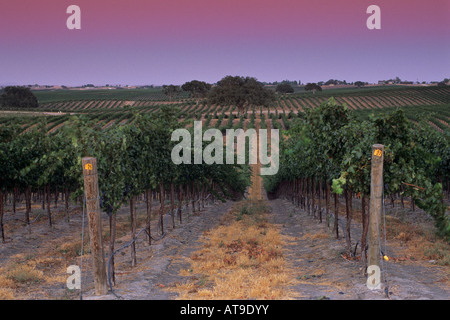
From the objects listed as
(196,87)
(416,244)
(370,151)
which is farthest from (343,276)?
(196,87)

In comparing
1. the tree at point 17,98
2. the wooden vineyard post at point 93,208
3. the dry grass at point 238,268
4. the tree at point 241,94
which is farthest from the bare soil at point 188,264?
the tree at point 17,98

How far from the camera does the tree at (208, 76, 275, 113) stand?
88625mm

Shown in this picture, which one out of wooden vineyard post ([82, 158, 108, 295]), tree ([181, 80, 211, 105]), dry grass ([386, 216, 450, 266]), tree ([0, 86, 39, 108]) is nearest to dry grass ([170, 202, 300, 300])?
wooden vineyard post ([82, 158, 108, 295])

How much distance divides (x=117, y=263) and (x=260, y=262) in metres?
4.35

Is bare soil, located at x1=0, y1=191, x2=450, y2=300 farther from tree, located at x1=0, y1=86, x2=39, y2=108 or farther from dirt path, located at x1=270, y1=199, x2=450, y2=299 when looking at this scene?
tree, located at x1=0, y1=86, x2=39, y2=108

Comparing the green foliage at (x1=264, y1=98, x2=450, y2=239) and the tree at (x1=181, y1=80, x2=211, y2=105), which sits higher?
the tree at (x1=181, y1=80, x2=211, y2=105)

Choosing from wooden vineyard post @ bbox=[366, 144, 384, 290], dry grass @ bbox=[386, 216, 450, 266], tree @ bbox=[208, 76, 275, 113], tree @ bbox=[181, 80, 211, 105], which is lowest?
dry grass @ bbox=[386, 216, 450, 266]

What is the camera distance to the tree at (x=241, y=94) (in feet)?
291

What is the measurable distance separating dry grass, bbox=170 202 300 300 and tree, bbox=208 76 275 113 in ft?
235

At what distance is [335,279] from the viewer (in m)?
9.95

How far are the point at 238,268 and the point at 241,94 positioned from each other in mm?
79371

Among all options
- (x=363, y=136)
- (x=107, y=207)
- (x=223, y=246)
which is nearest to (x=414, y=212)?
(x=223, y=246)

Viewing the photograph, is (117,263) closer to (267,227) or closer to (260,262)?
(260,262)

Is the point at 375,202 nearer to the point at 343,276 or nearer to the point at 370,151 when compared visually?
the point at 370,151
